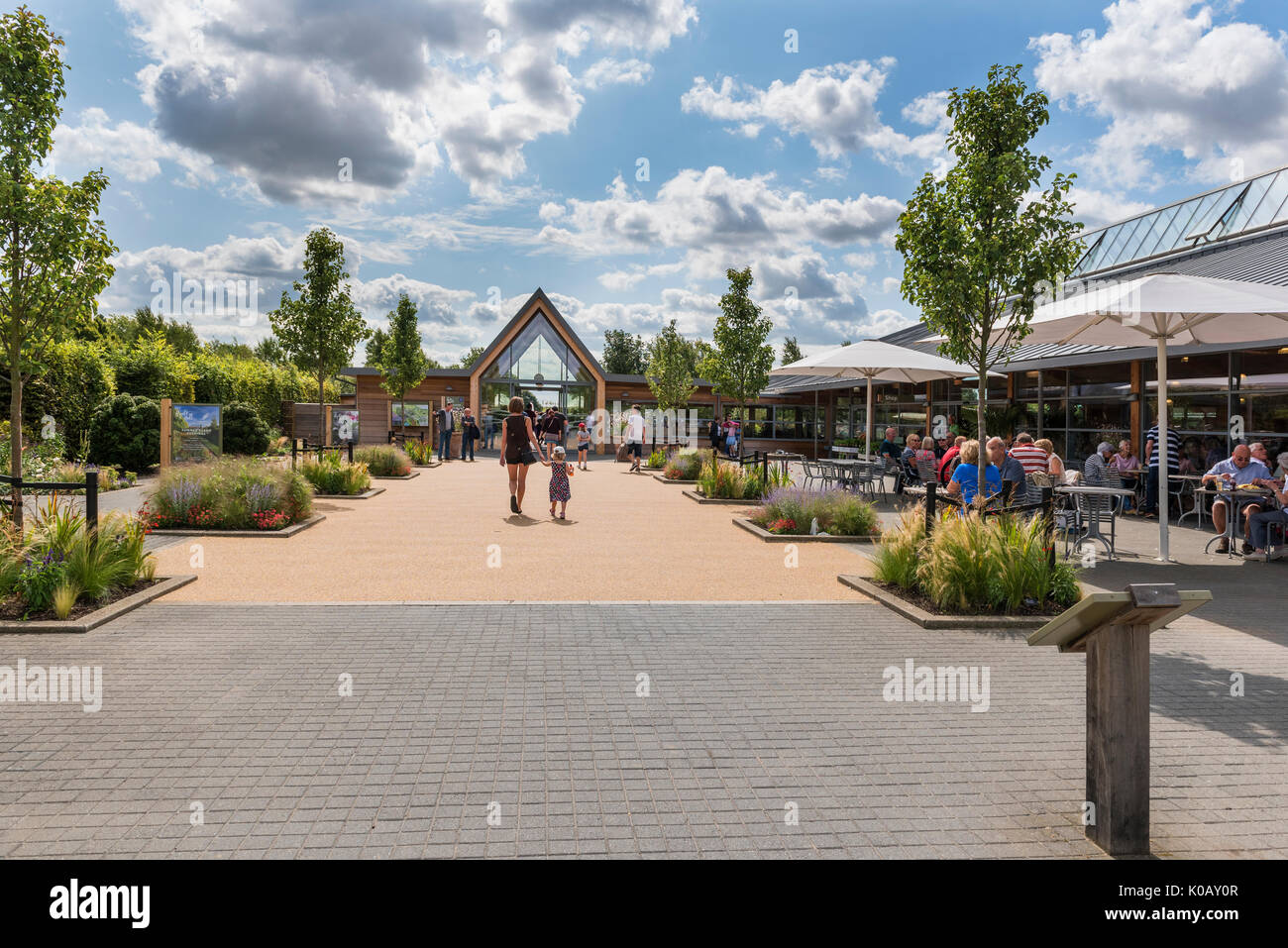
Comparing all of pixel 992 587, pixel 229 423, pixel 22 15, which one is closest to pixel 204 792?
pixel 992 587

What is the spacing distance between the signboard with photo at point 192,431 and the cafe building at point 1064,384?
48.2ft

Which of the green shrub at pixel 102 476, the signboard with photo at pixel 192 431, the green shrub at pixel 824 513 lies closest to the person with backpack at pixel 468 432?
the signboard with photo at pixel 192 431

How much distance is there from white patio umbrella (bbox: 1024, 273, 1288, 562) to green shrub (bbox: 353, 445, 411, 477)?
1602 centimetres

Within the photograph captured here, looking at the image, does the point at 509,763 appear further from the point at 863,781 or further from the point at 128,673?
the point at 128,673

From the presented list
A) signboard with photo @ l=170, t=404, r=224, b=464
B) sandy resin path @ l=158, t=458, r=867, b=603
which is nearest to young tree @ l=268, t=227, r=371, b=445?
signboard with photo @ l=170, t=404, r=224, b=464

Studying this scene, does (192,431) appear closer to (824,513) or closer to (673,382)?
(824,513)

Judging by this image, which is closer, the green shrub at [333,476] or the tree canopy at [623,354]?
the green shrub at [333,476]

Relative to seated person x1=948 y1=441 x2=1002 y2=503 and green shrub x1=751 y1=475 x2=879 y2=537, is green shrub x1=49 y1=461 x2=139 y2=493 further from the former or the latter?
seated person x1=948 y1=441 x2=1002 y2=503

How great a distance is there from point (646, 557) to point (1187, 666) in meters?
5.70

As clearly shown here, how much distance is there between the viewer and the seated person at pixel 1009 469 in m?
10.1

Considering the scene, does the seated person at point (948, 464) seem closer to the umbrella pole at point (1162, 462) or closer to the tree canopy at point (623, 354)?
the umbrella pole at point (1162, 462)

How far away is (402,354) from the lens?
34.8m

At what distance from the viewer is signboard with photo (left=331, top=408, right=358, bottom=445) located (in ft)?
87.7

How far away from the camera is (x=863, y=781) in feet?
12.9
